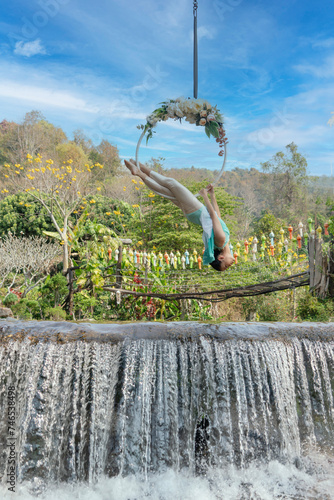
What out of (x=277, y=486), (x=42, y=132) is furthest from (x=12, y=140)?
(x=277, y=486)

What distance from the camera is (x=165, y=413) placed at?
427cm

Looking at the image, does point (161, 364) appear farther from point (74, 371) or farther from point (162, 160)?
point (162, 160)

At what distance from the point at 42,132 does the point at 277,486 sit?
24.4m

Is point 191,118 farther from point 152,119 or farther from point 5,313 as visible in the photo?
point 5,313

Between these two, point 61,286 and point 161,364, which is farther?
point 61,286

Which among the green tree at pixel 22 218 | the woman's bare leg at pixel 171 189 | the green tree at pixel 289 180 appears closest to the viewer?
the woman's bare leg at pixel 171 189

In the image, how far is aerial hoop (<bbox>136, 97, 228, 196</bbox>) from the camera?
12.5ft

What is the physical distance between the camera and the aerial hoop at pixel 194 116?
3797 mm

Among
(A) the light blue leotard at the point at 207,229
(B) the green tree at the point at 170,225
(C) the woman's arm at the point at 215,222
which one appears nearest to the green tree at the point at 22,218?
(B) the green tree at the point at 170,225

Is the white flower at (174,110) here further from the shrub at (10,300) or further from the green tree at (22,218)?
the green tree at (22,218)

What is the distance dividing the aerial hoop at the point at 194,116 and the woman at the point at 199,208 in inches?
6.8

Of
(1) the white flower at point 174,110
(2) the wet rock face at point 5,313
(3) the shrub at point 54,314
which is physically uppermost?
(1) the white flower at point 174,110

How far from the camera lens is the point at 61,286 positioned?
684 centimetres

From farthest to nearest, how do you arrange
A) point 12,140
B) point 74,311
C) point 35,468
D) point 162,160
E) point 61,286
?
point 12,140 → point 162,160 → point 74,311 → point 61,286 → point 35,468
